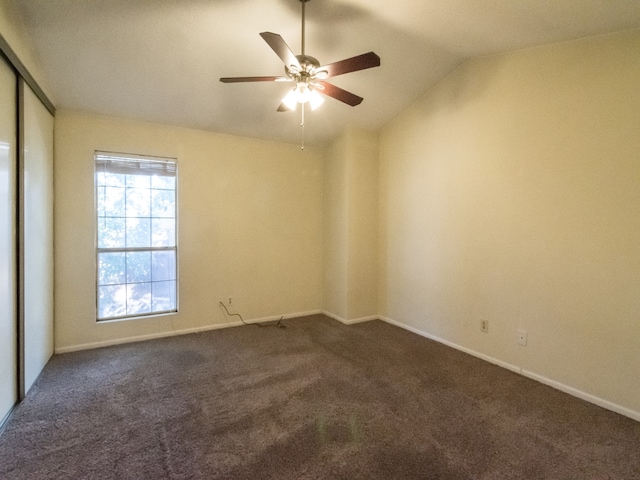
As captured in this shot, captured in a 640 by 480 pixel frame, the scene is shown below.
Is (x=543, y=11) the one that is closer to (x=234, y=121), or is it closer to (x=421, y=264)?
(x=421, y=264)

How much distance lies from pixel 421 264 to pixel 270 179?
2.27 meters

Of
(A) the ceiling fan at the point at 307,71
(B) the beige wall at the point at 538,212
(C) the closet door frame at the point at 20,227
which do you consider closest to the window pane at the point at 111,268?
(C) the closet door frame at the point at 20,227

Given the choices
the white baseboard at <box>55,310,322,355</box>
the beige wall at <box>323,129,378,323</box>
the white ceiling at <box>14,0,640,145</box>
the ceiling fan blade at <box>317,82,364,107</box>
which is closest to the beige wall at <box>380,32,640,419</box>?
the white ceiling at <box>14,0,640,145</box>

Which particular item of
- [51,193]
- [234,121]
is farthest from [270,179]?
[51,193]

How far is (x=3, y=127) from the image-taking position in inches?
80.3

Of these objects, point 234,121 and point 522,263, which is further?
point 234,121

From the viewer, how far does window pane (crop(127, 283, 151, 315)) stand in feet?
11.8

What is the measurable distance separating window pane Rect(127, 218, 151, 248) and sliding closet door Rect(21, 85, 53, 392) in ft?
2.23

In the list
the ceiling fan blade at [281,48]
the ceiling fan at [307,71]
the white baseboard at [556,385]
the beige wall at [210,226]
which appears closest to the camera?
the ceiling fan blade at [281,48]

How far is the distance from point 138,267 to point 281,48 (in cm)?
293

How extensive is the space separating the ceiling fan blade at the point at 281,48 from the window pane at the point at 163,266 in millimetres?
2687

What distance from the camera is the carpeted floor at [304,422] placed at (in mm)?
1663

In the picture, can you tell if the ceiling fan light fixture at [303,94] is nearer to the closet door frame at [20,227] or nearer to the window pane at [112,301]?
the closet door frame at [20,227]

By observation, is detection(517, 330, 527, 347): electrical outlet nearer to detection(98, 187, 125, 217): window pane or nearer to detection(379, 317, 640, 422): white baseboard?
detection(379, 317, 640, 422): white baseboard
